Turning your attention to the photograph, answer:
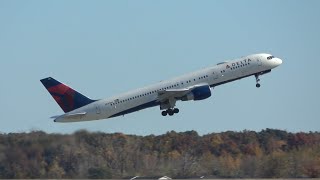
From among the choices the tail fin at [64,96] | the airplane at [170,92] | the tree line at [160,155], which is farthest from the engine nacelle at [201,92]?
the tail fin at [64,96]

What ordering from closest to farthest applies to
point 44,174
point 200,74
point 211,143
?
point 44,174 → point 200,74 → point 211,143

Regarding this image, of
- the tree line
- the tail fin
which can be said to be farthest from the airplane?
the tree line

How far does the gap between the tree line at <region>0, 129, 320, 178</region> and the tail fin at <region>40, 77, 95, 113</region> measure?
481 centimetres

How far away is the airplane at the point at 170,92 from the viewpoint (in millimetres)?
101062

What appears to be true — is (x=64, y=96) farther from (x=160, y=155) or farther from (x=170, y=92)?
(x=160, y=155)

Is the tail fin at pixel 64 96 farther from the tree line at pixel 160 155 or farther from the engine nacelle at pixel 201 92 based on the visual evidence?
the engine nacelle at pixel 201 92

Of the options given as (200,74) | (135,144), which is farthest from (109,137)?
(200,74)

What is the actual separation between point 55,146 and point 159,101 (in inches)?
926

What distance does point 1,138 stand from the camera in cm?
8344

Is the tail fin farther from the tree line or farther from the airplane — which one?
the tree line

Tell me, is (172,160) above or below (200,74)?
below

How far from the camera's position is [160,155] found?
112 m

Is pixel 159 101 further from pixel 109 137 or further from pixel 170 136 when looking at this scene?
pixel 170 136

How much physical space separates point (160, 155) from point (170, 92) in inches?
506
